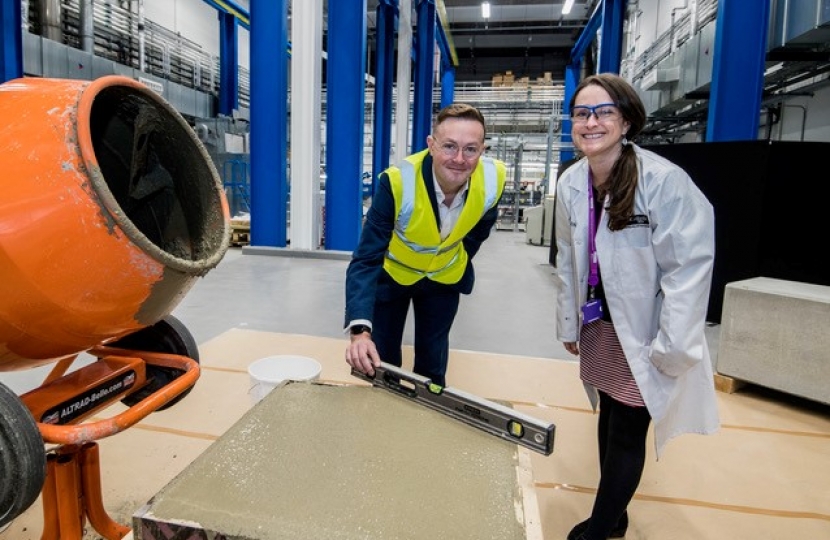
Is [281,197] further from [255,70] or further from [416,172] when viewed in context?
[416,172]

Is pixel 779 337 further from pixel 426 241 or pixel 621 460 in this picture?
pixel 426 241

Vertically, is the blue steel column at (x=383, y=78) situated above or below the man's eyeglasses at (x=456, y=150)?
above

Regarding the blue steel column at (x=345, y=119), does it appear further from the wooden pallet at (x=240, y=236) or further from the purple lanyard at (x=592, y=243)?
the purple lanyard at (x=592, y=243)

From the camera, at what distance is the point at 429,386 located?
122cm

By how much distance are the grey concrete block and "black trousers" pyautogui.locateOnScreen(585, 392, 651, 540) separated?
160cm

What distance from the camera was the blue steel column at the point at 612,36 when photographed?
868cm

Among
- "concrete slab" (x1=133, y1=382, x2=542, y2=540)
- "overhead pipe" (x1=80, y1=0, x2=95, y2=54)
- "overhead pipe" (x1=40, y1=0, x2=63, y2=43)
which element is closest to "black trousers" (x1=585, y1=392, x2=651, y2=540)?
"concrete slab" (x1=133, y1=382, x2=542, y2=540)

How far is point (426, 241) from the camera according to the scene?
6.32ft

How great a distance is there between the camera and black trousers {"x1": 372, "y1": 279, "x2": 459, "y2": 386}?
2.12 m

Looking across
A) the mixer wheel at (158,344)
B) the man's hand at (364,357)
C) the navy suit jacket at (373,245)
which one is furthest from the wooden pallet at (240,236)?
the man's hand at (364,357)

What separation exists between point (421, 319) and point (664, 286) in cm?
109

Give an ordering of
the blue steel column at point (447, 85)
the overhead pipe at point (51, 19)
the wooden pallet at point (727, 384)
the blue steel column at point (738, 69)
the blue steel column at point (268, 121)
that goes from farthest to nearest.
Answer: the blue steel column at point (447, 85)
the overhead pipe at point (51, 19)
the blue steel column at point (268, 121)
the blue steel column at point (738, 69)
the wooden pallet at point (727, 384)

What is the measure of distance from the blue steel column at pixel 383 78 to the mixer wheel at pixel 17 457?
926cm

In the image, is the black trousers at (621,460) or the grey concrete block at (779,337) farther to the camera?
the grey concrete block at (779,337)
